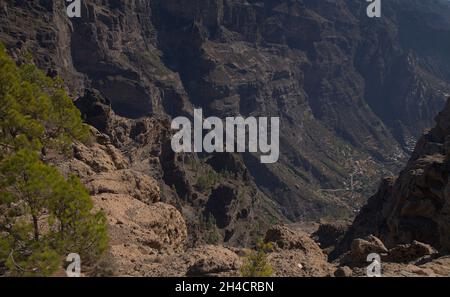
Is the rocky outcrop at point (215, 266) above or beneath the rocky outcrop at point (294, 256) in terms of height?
above

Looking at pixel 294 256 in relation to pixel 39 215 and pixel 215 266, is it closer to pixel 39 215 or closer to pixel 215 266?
pixel 215 266

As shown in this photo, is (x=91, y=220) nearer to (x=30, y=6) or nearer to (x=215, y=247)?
(x=215, y=247)

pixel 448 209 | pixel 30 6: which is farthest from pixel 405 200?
pixel 30 6

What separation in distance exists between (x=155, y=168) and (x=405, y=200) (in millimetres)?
68405

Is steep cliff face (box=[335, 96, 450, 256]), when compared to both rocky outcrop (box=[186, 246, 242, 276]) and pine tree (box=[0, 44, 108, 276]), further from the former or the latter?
pine tree (box=[0, 44, 108, 276])

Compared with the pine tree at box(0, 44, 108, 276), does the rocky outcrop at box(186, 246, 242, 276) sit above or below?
below

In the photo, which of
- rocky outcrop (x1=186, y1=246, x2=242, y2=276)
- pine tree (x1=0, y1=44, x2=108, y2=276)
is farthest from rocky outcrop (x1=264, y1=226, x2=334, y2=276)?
pine tree (x1=0, y1=44, x2=108, y2=276)

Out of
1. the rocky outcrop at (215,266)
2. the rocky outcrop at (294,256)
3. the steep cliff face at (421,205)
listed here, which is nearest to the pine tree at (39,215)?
the rocky outcrop at (215,266)

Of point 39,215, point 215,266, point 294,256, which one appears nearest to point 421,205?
point 294,256

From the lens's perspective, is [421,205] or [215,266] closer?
[215,266]

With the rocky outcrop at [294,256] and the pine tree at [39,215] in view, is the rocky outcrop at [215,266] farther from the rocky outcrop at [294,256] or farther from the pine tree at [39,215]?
the pine tree at [39,215]

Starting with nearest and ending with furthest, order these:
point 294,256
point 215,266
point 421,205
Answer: point 215,266 → point 294,256 → point 421,205
